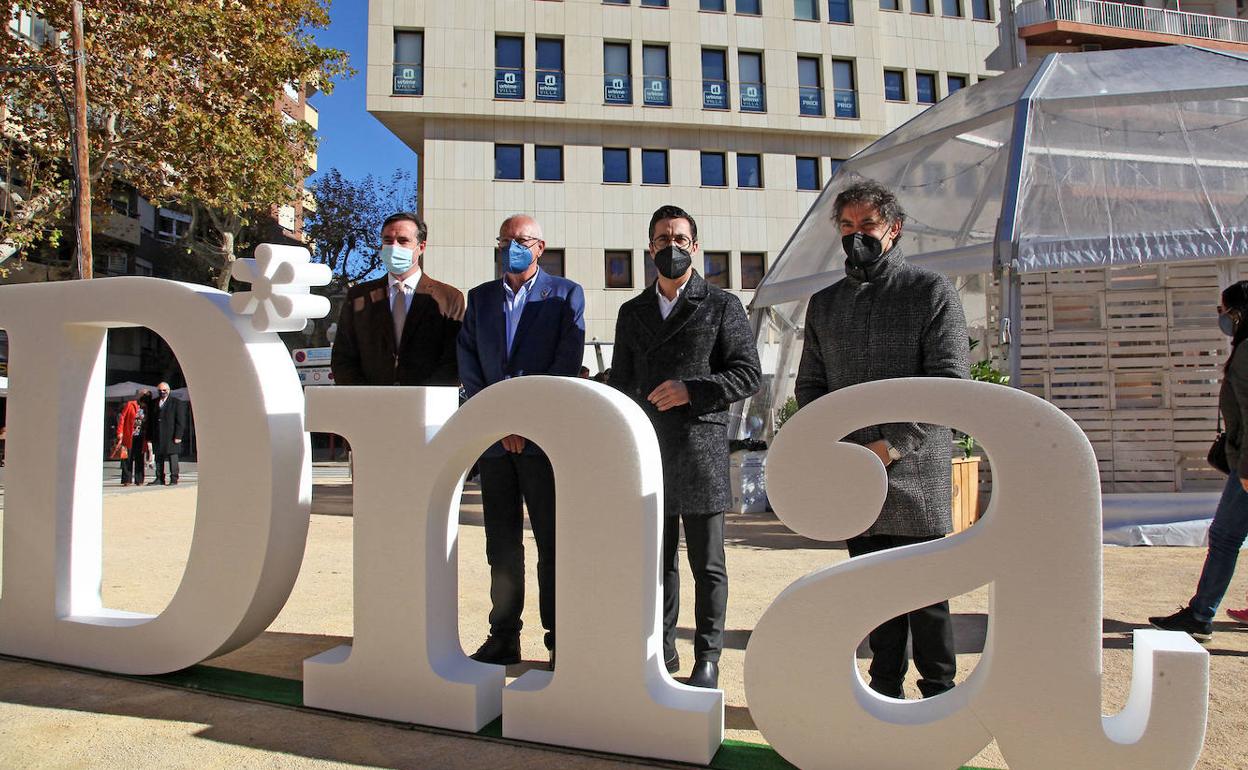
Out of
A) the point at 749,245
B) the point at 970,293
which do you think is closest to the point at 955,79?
the point at 749,245

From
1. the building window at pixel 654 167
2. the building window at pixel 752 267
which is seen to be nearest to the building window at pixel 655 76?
the building window at pixel 654 167

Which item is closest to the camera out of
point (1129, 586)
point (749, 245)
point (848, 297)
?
point (848, 297)

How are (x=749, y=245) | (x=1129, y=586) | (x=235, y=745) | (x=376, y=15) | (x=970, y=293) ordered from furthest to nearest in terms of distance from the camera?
(x=749, y=245) → (x=376, y=15) → (x=970, y=293) → (x=1129, y=586) → (x=235, y=745)

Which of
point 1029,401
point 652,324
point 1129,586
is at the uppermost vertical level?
point 652,324

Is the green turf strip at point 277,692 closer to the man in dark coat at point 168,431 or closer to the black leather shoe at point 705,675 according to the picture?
the black leather shoe at point 705,675

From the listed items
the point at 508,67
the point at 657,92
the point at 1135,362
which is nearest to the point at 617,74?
the point at 657,92

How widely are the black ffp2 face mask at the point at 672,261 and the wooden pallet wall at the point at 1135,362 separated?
5.76 metres

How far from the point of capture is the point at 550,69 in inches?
945

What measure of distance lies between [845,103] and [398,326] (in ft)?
82.8

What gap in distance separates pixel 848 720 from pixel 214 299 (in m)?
2.71

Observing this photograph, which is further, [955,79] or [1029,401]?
[955,79]

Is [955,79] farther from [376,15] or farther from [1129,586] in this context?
[1129,586]

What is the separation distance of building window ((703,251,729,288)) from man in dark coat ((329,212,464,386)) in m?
21.5

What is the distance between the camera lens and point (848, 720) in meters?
2.30
